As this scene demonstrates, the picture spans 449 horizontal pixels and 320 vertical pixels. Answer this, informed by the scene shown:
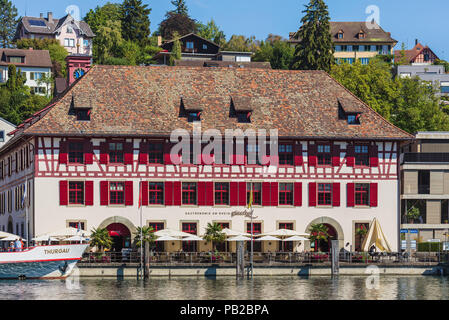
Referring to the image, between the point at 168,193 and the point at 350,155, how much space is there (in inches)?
487

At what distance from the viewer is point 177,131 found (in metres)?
60.3

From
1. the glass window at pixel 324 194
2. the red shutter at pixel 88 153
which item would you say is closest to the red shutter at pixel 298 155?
the glass window at pixel 324 194

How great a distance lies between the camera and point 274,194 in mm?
61469

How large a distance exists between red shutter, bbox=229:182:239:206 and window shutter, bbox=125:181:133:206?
21.1 feet

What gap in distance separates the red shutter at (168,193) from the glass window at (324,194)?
9.80 metres

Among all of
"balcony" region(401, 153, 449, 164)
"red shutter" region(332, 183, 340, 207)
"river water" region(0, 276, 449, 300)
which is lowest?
"river water" region(0, 276, 449, 300)

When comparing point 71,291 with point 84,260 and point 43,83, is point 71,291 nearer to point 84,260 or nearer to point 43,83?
point 84,260

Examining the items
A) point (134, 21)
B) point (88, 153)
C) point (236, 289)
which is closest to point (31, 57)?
point (134, 21)

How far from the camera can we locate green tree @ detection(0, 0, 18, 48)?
177 m

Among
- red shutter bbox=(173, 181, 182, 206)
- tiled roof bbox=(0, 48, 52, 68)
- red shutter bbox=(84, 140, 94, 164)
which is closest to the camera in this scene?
red shutter bbox=(84, 140, 94, 164)

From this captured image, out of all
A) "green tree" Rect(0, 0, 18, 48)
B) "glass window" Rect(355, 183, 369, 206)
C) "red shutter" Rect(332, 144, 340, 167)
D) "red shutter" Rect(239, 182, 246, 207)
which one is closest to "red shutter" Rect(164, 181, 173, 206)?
"red shutter" Rect(239, 182, 246, 207)

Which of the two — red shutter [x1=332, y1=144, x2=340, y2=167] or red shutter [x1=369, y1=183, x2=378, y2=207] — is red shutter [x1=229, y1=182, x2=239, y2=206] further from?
red shutter [x1=369, y1=183, x2=378, y2=207]

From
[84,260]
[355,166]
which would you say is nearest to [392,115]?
[355,166]

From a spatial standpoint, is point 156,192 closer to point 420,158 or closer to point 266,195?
point 266,195
